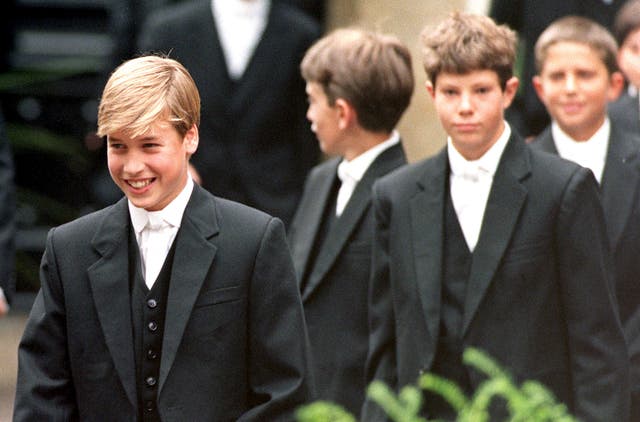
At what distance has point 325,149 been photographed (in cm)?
642

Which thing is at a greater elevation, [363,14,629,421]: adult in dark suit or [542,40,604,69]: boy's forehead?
[542,40,604,69]: boy's forehead

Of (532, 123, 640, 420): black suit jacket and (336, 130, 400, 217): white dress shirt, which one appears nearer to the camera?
(532, 123, 640, 420): black suit jacket

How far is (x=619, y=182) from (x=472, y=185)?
2.68ft

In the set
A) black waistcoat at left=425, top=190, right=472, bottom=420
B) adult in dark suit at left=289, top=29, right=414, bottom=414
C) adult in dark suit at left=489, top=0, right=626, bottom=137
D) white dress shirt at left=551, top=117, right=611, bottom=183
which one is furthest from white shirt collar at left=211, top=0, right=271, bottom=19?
black waistcoat at left=425, top=190, right=472, bottom=420

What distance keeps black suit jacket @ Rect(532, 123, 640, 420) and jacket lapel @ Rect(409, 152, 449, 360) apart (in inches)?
30.1

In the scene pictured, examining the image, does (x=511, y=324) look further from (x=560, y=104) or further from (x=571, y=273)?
(x=560, y=104)

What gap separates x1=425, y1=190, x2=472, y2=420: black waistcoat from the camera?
5.18 m

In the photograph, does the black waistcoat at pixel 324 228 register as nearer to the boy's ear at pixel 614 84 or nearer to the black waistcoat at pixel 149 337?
the boy's ear at pixel 614 84

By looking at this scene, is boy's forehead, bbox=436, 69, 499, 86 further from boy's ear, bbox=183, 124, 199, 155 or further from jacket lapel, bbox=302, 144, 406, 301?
boy's ear, bbox=183, 124, 199, 155

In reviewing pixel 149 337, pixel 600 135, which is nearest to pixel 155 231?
pixel 149 337

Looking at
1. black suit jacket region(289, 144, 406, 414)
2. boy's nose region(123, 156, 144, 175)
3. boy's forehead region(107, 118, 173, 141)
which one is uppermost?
boy's forehead region(107, 118, 173, 141)

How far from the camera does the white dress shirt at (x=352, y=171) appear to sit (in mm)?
6160

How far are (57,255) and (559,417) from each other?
1873mm

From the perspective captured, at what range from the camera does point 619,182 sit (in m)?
5.95
